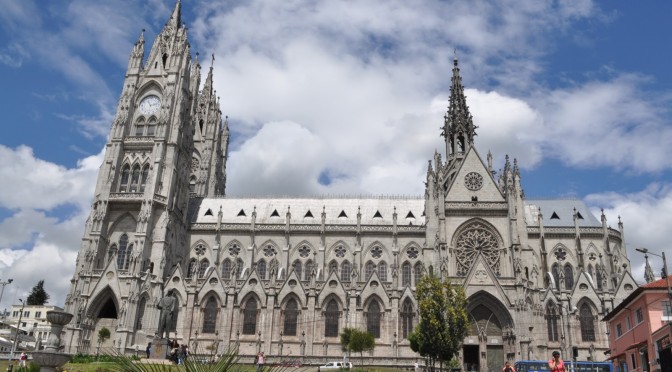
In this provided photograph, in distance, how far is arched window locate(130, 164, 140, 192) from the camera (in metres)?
59.6

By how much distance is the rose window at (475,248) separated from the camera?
53594 millimetres

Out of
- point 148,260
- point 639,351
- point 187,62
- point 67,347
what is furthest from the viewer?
point 187,62

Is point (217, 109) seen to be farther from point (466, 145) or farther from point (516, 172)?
point (516, 172)

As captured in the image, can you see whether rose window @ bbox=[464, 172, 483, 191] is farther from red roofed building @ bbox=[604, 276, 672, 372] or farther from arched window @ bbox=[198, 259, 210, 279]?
arched window @ bbox=[198, 259, 210, 279]

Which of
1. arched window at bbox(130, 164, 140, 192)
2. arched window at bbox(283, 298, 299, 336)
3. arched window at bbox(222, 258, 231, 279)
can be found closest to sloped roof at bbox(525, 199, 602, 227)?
arched window at bbox(283, 298, 299, 336)

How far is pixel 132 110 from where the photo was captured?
207ft

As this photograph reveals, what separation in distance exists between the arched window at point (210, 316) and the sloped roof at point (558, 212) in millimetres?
34808

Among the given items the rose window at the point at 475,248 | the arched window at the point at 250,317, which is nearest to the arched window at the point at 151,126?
the arched window at the point at 250,317

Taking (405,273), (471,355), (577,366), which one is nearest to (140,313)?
(405,273)

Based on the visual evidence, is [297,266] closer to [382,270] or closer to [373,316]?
[382,270]

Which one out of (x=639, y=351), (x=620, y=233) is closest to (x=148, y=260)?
(x=639, y=351)

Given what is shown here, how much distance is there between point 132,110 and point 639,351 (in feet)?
181

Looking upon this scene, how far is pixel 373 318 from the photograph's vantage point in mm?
52844

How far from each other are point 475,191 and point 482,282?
10.3 meters
